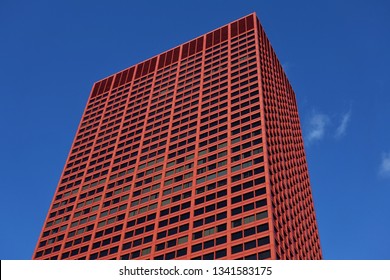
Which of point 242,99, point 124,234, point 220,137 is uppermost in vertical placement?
point 242,99

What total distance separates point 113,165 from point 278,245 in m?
49.2

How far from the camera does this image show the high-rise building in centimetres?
8069

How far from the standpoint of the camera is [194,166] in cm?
9569

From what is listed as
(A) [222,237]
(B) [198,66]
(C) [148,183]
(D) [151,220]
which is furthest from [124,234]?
(B) [198,66]

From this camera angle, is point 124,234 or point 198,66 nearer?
point 124,234

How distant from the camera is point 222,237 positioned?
76625mm

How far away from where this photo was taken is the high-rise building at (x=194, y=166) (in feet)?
265

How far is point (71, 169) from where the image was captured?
118m

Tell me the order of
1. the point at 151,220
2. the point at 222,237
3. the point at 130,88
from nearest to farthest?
the point at 222,237, the point at 151,220, the point at 130,88

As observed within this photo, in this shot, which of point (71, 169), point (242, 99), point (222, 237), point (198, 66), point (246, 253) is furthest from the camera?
point (198, 66)

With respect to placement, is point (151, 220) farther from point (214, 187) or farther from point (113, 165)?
point (113, 165)

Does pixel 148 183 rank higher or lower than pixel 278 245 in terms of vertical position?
higher

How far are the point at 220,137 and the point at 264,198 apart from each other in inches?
895

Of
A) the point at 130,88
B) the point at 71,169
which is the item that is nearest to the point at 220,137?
the point at 71,169
